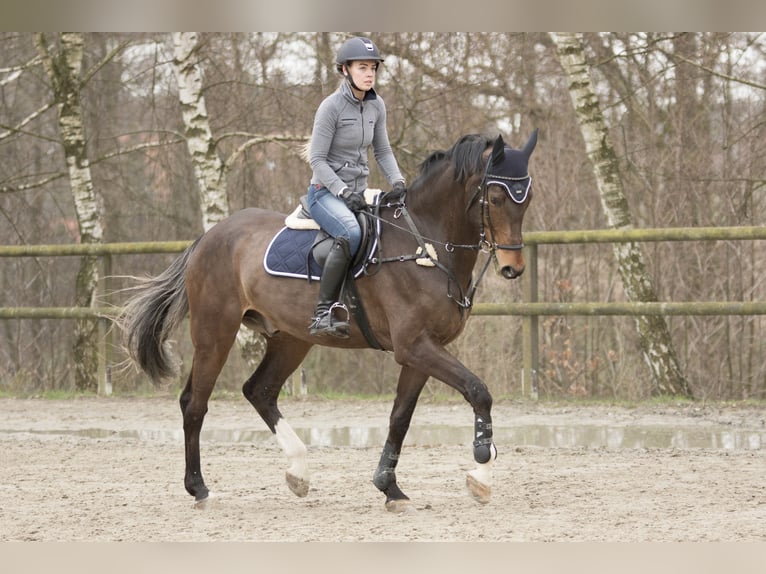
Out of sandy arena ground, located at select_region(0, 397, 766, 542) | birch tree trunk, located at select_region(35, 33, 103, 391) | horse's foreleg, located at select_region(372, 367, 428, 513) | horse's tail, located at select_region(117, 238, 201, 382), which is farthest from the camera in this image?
birch tree trunk, located at select_region(35, 33, 103, 391)

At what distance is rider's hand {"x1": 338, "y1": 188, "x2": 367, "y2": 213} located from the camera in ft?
21.0

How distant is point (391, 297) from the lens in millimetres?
6367

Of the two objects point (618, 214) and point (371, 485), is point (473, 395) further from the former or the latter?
point (618, 214)

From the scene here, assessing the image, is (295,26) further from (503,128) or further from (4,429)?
(503,128)

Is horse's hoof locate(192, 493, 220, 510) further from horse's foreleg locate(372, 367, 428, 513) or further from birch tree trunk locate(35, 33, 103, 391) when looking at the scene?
birch tree trunk locate(35, 33, 103, 391)

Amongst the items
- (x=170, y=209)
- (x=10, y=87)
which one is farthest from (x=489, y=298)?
(x=10, y=87)

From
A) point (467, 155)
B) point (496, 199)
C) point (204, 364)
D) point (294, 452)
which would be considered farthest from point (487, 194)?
point (204, 364)

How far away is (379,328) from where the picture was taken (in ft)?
21.5

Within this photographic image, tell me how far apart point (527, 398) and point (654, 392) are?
1763 mm

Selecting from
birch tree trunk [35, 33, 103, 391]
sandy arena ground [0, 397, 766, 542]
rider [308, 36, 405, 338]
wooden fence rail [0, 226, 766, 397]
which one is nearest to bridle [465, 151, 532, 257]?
rider [308, 36, 405, 338]

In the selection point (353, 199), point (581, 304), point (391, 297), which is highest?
point (353, 199)

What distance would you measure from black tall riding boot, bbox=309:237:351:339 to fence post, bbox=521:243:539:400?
15.6ft

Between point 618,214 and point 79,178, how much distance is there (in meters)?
6.69

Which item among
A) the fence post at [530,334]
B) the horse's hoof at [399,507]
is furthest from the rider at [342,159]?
the fence post at [530,334]
